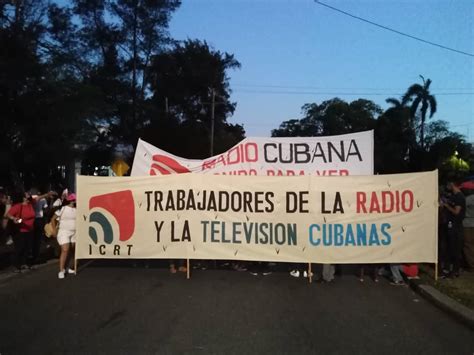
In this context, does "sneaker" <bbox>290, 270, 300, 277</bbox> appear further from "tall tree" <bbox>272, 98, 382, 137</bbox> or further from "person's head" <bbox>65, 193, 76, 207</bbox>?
"tall tree" <bbox>272, 98, 382, 137</bbox>

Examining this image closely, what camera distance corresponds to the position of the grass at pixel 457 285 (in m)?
8.31

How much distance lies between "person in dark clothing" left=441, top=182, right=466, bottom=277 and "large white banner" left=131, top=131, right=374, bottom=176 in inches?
86.4

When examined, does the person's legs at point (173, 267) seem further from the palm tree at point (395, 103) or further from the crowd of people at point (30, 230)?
the palm tree at point (395, 103)

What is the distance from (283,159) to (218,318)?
5795 millimetres

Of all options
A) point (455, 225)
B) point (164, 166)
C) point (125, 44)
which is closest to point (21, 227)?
point (164, 166)

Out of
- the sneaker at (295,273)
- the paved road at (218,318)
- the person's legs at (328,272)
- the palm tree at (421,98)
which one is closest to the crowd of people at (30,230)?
the paved road at (218,318)

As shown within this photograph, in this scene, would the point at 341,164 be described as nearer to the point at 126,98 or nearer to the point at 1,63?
the point at 1,63

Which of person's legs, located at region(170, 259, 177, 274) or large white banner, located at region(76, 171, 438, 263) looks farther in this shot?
person's legs, located at region(170, 259, 177, 274)

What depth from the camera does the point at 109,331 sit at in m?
6.64

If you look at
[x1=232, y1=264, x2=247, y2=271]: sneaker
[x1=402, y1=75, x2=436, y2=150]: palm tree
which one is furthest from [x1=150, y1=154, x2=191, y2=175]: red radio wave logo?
[x1=402, y1=75, x2=436, y2=150]: palm tree

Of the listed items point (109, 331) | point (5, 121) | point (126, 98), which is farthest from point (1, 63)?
point (126, 98)

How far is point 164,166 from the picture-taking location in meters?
12.7

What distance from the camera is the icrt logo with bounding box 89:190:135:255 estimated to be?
1112cm

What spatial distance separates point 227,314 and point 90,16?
44.5 meters
